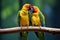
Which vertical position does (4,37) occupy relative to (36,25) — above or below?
below

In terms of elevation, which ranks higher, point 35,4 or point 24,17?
point 35,4

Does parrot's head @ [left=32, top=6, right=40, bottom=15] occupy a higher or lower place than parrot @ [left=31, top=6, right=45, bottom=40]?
higher

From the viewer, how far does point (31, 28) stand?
134 cm

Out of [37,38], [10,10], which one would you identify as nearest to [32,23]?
[37,38]

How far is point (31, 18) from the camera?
4.72ft

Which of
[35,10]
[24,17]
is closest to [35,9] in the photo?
[35,10]

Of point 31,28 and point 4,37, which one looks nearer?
point 31,28

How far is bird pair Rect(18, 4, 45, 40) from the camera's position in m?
1.42

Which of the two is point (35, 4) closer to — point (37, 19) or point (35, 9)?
point (35, 9)

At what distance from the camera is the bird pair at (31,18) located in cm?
142

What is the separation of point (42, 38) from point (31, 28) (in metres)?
0.17

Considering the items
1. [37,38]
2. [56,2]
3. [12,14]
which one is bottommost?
[37,38]

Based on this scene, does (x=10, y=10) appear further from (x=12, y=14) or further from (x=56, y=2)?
(x=56, y=2)

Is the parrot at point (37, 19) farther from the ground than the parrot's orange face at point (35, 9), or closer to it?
closer to it
